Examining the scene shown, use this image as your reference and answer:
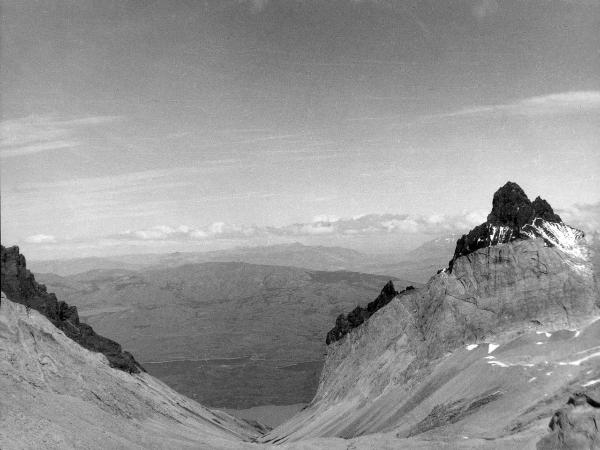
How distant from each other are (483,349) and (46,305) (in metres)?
99.0

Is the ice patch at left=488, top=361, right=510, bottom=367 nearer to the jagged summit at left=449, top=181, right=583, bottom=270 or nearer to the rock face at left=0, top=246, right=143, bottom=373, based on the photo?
the jagged summit at left=449, top=181, right=583, bottom=270

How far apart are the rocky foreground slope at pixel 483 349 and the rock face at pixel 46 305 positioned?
46654 mm

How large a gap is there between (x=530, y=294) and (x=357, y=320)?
2684 inches

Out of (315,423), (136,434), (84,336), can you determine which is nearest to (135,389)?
(84,336)

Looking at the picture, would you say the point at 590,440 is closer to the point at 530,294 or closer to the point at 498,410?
the point at 498,410

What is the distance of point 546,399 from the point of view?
8681cm

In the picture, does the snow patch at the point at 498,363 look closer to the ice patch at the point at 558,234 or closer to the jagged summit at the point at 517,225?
the ice patch at the point at 558,234

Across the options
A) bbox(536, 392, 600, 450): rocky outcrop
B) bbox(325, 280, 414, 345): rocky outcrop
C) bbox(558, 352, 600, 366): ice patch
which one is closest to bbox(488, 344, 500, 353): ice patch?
bbox(558, 352, 600, 366): ice patch

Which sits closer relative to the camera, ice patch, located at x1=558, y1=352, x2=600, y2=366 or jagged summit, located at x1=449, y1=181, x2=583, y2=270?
ice patch, located at x1=558, y1=352, x2=600, y2=366

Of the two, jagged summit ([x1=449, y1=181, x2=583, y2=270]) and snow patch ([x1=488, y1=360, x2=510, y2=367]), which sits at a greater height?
jagged summit ([x1=449, y1=181, x2=583, y2=270])

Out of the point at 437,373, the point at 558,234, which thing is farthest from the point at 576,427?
the point at 558,234

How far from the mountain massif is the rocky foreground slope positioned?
331mm

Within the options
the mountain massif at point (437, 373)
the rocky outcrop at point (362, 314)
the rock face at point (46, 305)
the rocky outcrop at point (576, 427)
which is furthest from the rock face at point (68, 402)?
the rocky outcrop at point (362, 314)

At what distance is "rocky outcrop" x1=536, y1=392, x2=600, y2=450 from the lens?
61188 mm
